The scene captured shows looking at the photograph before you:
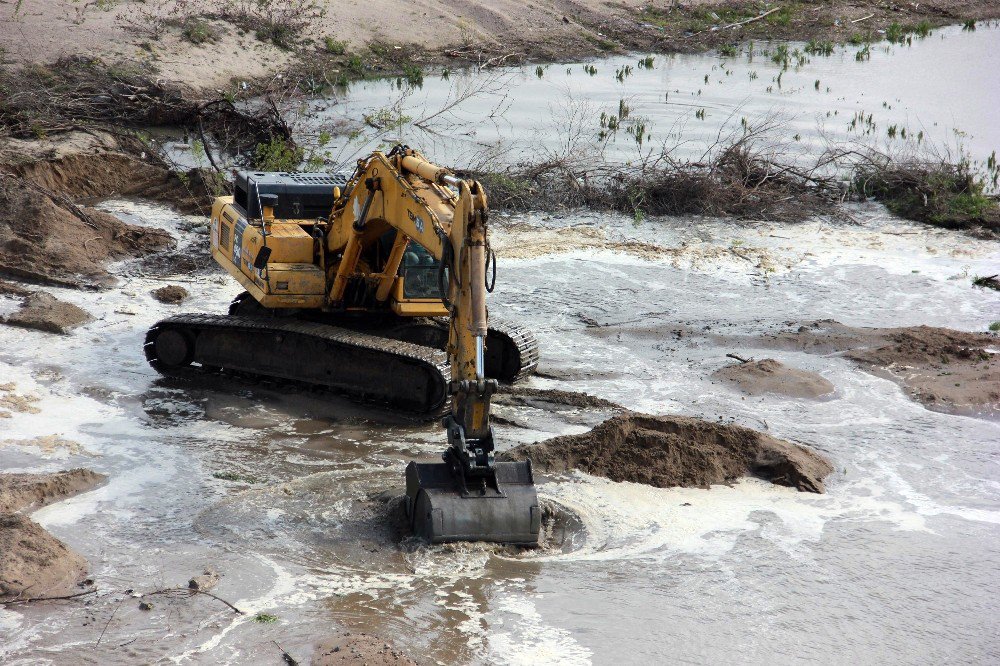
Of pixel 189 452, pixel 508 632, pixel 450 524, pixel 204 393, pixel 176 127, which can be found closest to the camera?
pixel 508 632

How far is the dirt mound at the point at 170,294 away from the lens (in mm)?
11547

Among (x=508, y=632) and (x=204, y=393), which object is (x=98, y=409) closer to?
(x=204, y=393)

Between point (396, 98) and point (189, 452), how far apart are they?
12.0m

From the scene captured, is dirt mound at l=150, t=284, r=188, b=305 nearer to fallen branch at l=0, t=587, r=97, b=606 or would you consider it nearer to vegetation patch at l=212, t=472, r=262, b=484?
vegetation patch at l=212, t=472, r=262, b=484

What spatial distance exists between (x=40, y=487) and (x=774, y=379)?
6.45 meters

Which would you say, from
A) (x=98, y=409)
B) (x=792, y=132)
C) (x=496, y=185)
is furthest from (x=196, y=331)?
(x=792, y=132)

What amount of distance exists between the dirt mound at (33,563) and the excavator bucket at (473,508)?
2.04 meters

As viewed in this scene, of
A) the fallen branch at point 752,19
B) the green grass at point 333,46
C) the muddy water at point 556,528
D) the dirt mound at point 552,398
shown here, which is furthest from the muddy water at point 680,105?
the dirt mound at point 552,398

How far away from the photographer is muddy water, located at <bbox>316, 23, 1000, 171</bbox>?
57.0 ft

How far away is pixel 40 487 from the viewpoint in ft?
24.2

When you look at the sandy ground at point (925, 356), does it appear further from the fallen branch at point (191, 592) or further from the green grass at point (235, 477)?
the fallen branch at point (191, 592)

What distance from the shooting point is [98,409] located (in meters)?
9.12

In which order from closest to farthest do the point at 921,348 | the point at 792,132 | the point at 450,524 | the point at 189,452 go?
the point at 450,524, the point at 189,452, the point at 921,348, the point at 792,132

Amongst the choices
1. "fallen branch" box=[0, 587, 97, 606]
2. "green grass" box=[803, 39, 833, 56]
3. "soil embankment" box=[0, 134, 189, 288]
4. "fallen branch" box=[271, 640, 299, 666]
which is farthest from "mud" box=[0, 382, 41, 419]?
A: "green grass" box=[803, 39, 833, 56]
